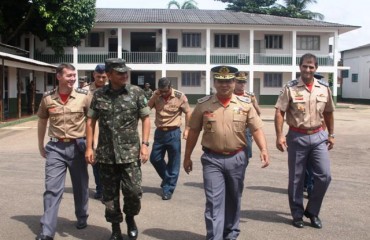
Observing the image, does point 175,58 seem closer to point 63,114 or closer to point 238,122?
point 63,114

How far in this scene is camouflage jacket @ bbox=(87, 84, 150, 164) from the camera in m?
4.56

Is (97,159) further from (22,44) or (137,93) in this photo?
Answer: (22,44)

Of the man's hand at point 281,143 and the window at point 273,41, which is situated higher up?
the window at point 273,41

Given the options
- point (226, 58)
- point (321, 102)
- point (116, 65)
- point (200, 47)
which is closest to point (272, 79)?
point (226, 58)

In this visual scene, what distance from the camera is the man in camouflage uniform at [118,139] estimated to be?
457 cm

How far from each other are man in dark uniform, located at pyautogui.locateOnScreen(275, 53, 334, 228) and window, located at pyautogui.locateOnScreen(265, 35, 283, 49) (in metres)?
34.8

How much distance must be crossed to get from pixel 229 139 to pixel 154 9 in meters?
40.1

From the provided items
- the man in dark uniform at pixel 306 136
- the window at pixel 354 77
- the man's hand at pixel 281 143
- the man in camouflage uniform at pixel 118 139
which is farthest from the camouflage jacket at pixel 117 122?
the window at pixel 354 77

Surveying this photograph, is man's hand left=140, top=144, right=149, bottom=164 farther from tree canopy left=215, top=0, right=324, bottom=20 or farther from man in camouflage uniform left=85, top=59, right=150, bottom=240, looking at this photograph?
tree canopy left=215, top=0, right=324, bottom=20

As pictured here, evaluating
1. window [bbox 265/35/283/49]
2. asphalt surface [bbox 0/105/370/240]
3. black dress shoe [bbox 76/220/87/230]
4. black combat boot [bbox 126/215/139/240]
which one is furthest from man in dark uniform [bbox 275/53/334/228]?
window [bbox 265/35/283/49]

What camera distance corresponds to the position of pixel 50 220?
186 inches

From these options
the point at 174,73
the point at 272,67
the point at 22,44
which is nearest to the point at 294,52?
the point at 272,67

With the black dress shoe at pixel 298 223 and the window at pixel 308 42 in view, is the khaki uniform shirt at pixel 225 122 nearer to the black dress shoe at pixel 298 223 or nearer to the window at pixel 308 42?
the black dress shoe at pixel 298 223

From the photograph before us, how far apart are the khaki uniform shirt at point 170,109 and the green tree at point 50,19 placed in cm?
2351
